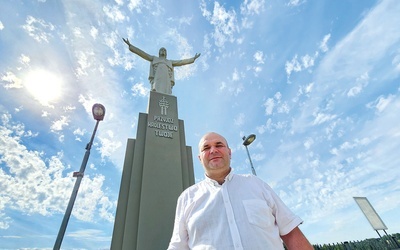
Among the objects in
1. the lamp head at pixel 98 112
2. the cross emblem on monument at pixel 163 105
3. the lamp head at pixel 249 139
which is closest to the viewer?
the lamp head at pixel 98 112

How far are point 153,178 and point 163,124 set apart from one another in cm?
189

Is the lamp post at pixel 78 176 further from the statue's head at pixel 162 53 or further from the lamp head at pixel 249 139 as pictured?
the lamp head at pixel 249 139

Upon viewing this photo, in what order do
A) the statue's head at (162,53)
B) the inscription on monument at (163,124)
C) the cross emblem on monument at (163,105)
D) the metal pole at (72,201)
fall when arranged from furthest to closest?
1. the statue's head at (162,53)
2. the cross emblem on monument at (163,105)
3. the inscription on monument at (163,124)
4. the metal pole at (72,201)

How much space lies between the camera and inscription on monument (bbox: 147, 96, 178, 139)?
625 cm

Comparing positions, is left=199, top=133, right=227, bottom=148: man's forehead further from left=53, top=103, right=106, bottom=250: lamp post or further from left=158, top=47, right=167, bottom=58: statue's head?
left=158, top=47, right=167, bottom=58: statue's head

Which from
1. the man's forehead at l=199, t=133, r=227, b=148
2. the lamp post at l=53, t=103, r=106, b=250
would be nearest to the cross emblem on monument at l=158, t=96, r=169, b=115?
the lamp post at l=53, t=103, r=106, b=250

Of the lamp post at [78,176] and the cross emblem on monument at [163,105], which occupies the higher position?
the cross emblem on monument at [163,105]

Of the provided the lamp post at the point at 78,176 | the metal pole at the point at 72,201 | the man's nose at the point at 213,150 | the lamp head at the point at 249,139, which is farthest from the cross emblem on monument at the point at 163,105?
the man's nose at the point at 213,150

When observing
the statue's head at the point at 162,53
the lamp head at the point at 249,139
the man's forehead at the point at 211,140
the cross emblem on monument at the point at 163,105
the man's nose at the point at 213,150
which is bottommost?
the man's nose at the point at 213,150

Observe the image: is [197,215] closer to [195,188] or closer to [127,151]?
[195,188]

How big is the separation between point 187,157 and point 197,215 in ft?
15.9

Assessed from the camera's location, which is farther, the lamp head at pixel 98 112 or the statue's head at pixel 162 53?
the statue's head at pixel 162 53

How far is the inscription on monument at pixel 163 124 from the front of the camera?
6250 millimetres

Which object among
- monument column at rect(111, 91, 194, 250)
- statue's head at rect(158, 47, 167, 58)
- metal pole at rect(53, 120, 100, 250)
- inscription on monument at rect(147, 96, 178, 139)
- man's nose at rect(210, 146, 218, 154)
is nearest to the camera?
man's nose at rect(210, 146, 218, 154)
